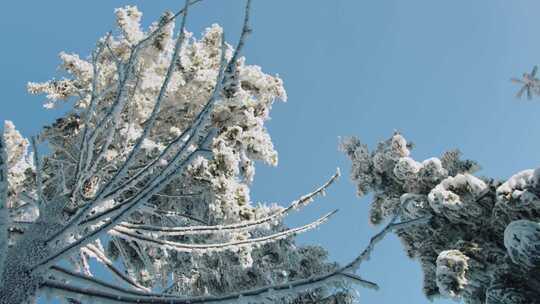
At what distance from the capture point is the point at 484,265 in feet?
28.6

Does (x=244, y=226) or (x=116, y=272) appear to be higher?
(x=244, y=226)

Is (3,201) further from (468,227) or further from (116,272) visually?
(468,227)

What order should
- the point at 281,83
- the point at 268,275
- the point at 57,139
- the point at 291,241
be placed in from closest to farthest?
the point at 57,139
the point at 281,83
the point at 268,275
the point at 291,241

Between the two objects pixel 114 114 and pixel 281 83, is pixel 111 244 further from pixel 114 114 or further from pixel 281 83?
pixel 114 114

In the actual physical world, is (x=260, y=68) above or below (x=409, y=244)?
above

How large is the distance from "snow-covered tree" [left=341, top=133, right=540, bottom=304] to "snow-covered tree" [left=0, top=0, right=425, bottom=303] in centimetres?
293

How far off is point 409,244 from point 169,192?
23.7 ft

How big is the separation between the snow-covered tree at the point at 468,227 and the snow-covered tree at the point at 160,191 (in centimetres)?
293

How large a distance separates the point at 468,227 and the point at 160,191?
7293 millimetres

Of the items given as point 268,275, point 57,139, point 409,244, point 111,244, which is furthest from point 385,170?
point 57,139

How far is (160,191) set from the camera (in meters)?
9.13

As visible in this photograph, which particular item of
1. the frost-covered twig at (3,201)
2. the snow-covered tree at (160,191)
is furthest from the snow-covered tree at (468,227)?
the frost-covered twig at (3,201)

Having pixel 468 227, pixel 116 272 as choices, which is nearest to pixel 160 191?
pixel 116 272

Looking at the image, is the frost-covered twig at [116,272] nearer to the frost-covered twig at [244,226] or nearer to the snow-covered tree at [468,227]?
the frost-covered twig at [244,226]
